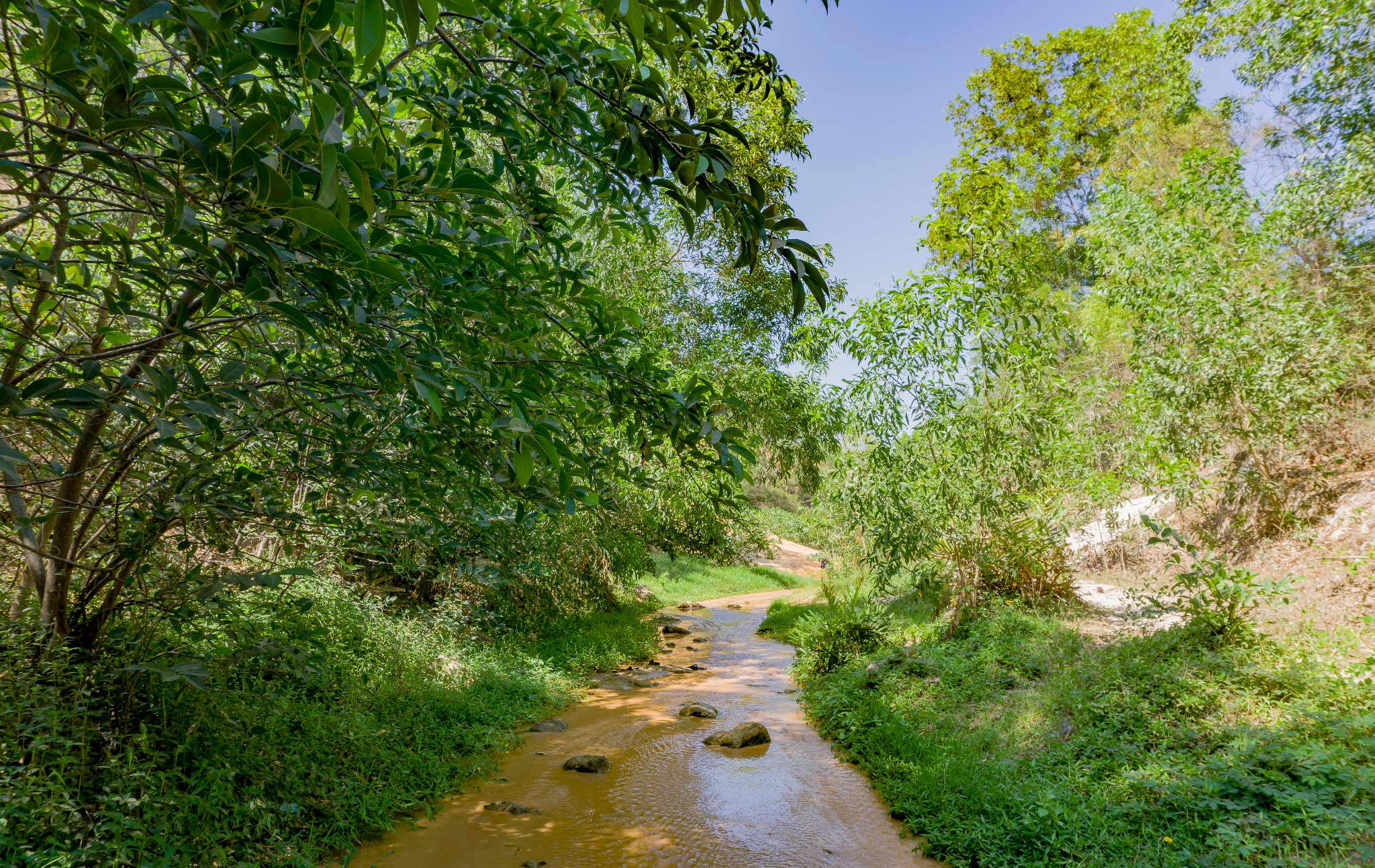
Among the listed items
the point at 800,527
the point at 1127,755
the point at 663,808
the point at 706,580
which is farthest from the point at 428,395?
the point at 800,527

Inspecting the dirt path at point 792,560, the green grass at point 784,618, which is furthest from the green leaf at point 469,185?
the dirt path at point 792,560

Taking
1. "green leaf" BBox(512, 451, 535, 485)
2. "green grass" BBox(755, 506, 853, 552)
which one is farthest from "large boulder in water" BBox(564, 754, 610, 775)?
"green grass" BBox(755, 506, 853, 552)

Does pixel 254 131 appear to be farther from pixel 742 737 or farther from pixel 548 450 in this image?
pixel 742 737

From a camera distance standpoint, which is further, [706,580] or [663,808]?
[706,580]

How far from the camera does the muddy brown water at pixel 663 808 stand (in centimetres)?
437

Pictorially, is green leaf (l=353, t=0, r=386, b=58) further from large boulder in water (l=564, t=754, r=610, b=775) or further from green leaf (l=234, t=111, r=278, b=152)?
large boulder in water (l=564, t=754, r=610, b=775)

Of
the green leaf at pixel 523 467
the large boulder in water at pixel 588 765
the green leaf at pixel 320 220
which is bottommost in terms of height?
the large boulder in water at pixel 588 765

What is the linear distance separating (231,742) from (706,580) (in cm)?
1734

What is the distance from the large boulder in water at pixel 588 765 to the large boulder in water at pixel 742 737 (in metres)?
1.19

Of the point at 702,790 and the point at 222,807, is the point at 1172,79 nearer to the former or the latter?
the point at 702,790

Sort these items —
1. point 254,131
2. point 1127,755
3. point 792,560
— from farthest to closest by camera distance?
point 792,560 → point 1127,755 → point 254,131

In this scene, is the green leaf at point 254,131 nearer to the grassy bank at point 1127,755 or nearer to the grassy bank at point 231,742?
the grassy bank at point 231,742

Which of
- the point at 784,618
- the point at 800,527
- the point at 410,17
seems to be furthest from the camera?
the point at 800,527

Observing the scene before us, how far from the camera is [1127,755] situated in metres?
4.52
